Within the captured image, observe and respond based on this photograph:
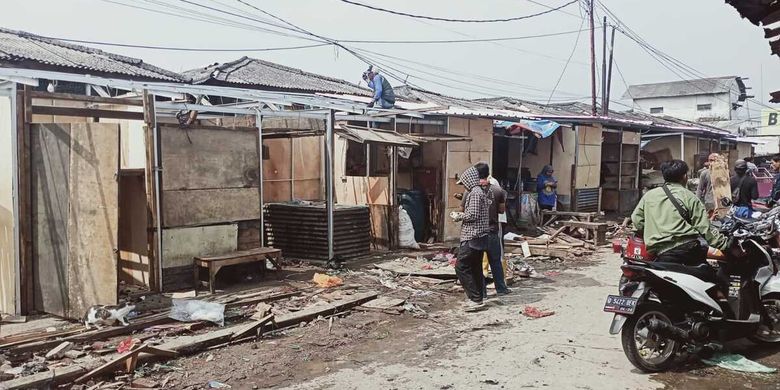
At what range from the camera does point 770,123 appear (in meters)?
43.1

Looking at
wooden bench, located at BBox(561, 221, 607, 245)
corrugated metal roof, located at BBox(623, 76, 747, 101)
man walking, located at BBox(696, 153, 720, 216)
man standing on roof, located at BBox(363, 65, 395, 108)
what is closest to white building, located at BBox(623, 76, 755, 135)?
corrugated metal roof, located at BBox(623, 76, 747, 101)

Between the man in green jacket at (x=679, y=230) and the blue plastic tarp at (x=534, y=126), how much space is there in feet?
30.3

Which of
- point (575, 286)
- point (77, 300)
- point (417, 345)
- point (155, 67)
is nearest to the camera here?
point (417, 345)

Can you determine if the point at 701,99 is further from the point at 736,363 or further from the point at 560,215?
the point at 736,363

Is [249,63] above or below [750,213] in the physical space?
above

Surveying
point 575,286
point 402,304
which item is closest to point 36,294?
point 402,304

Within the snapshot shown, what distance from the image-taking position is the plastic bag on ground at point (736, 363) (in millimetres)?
5074

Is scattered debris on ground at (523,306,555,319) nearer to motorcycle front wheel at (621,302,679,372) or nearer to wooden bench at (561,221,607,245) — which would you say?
motorcycle front wheel at (621,302,679,372)

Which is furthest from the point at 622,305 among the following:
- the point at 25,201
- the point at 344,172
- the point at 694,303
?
the point at 344,172

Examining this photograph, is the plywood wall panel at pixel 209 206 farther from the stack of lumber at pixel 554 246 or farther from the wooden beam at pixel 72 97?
the stack of lumber at pixel 554 246

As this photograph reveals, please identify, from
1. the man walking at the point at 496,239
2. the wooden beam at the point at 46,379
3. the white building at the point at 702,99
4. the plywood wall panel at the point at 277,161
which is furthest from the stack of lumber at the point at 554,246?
the white building at the point at 702,99

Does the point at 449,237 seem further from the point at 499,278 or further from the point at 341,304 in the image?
the point at 341,304

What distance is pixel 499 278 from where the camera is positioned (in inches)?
326

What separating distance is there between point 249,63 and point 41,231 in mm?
14180
